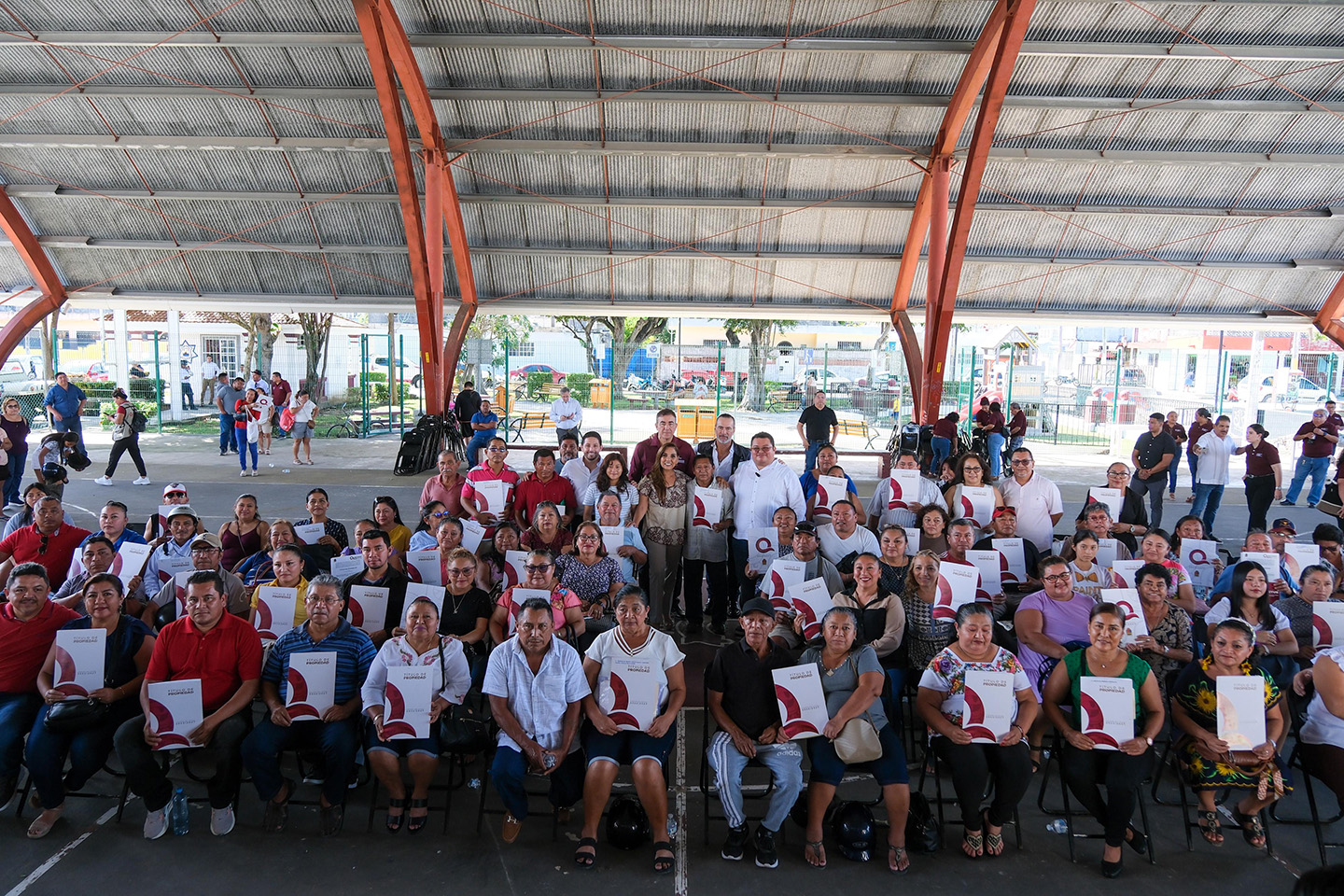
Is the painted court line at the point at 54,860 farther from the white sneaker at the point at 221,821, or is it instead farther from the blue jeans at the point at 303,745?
the blue jeans at the point at 303,745

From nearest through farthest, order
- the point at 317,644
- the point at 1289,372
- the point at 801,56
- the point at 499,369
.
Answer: the point at 317,644 → the point at 801,56 → the point at 1289,372 → the point at 499,369

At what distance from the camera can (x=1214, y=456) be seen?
1078 centimetres

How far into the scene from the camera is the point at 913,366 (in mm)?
15352

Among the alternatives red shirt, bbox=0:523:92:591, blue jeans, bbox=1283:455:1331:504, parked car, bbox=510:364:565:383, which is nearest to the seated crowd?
red shirt, bbox=0:523:92:591

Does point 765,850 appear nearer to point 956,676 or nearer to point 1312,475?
point 956,676

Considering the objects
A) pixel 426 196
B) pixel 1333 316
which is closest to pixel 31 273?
pixel 426 196

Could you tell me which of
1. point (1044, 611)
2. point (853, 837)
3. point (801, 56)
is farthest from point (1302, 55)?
point (853, 837)

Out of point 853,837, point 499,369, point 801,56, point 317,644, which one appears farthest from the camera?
point 499,369

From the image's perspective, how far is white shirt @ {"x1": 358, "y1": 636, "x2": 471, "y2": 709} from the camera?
436cm

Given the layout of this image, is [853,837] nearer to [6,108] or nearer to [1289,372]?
[6,108]

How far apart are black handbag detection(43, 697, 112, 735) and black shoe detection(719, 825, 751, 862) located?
330 cm

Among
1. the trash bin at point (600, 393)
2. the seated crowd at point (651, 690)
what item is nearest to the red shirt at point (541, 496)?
the seated crowd at point (651, 690)

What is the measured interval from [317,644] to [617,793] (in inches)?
72.7

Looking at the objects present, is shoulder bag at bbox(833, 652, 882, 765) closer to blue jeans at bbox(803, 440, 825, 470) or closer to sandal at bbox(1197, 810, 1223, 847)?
sandal at bbox(1197, 810, 1223, 847)
